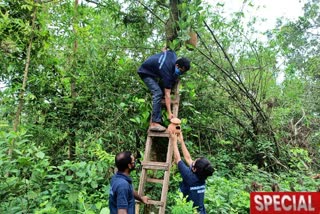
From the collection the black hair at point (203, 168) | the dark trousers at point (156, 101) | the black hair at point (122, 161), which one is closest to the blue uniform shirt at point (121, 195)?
the black hair at point (122, 161)

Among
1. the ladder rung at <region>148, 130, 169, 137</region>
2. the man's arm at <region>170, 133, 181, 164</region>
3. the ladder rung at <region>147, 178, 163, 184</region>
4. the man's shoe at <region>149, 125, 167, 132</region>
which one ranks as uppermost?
the man's shoe at <region>149, 125, 167, 132</region>

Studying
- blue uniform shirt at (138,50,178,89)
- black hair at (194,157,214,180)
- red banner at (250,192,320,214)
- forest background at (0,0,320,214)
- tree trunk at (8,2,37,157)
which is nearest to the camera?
red banner at (250,192,320,214)

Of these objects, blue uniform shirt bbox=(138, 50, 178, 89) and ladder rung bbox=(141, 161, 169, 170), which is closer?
ladder rung bbox=(141, 161, 169, 170)

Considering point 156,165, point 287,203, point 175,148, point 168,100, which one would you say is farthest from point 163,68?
point 287,203

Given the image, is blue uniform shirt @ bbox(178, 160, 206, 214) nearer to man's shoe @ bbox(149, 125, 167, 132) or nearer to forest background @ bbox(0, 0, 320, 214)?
forest background @ bbox(0, 0, 320, 214)

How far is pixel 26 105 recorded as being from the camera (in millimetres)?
5117

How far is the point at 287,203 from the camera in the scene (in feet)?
6.91

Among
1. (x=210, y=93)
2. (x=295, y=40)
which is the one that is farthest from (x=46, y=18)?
(x=295, y=40)

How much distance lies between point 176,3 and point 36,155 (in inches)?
113

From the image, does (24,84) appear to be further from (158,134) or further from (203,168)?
(203,168)

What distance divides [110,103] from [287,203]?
11.6 feet

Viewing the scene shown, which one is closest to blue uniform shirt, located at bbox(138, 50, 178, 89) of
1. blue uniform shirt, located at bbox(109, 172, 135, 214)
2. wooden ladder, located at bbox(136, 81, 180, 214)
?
wooden ladder, located at bbox(136, 81, 180, 214)

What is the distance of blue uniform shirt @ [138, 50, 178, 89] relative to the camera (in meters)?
4.26

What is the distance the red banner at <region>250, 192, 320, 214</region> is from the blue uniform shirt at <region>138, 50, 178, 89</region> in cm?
237
